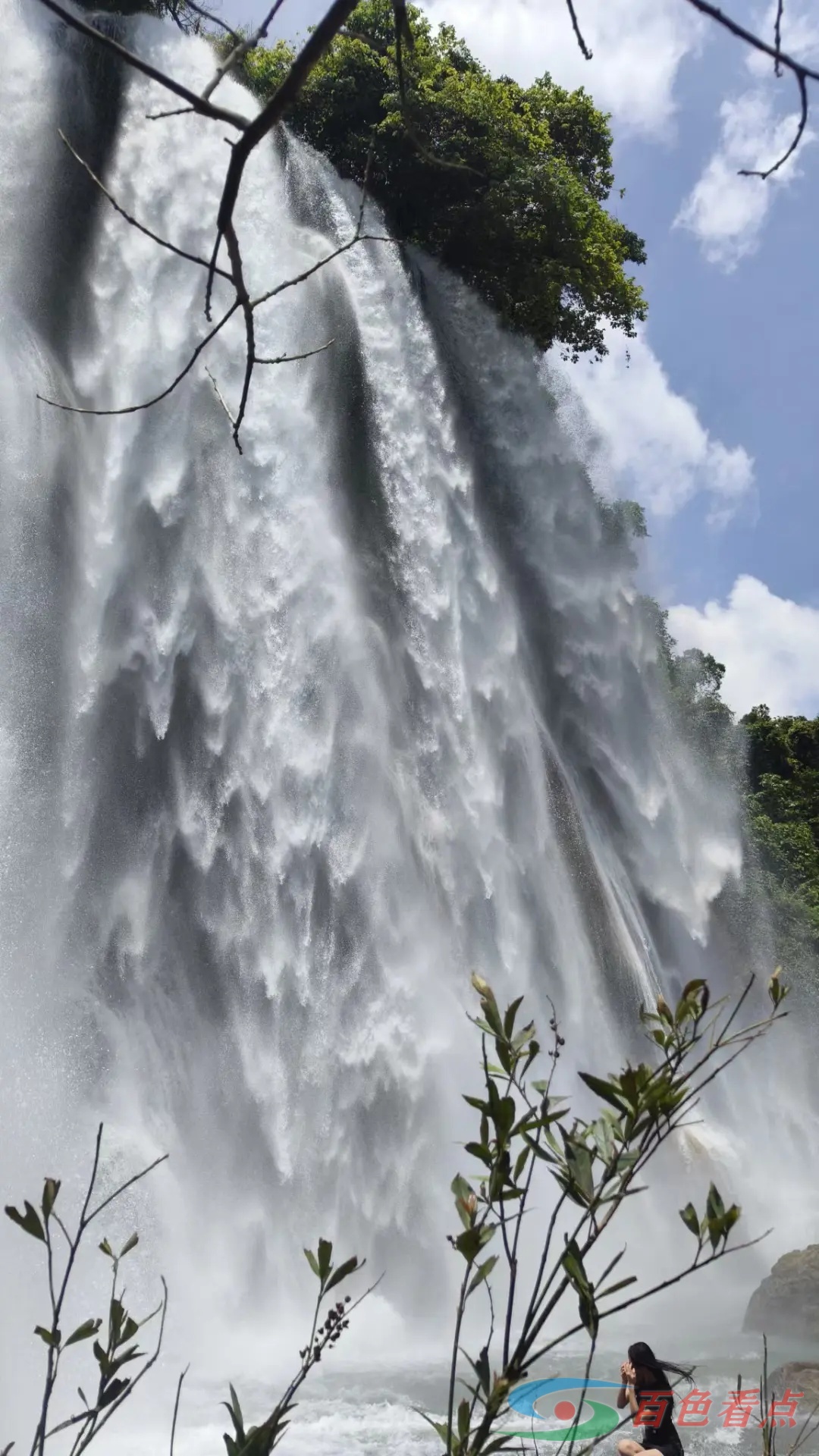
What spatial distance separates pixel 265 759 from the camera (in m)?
11.6

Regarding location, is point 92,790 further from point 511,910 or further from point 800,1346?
point 800,1346

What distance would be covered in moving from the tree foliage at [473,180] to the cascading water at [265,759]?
6.71ft

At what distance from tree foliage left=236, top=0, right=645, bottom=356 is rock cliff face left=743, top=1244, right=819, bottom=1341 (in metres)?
13.8

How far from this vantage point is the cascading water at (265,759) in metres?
10.2

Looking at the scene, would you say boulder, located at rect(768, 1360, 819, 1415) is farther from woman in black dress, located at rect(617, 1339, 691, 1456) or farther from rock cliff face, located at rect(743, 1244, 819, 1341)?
woman in black dress, located at rect(617, 1339, 691, 1456)

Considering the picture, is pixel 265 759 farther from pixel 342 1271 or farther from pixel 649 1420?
pixel 342 1271

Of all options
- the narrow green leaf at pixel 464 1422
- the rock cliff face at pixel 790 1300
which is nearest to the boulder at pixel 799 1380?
the rock cliff face at pixel 790 1300

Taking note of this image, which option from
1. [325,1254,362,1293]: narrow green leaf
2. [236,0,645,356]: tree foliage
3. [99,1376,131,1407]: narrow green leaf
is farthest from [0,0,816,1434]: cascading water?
[325,1254,362,1293]: narrow green leaf

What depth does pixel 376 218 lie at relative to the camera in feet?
53.7

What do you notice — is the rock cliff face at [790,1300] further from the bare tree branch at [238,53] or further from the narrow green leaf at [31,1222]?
the bare tree branch at [238,53]

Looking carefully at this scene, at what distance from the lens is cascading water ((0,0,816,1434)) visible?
402 inches

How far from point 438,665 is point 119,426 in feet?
15.0

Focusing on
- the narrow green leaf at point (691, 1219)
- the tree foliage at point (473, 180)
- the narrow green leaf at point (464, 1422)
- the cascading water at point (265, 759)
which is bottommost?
the narrow green leaf at point (464, 1422)

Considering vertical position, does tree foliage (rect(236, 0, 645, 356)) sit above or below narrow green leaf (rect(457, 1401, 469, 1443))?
above
